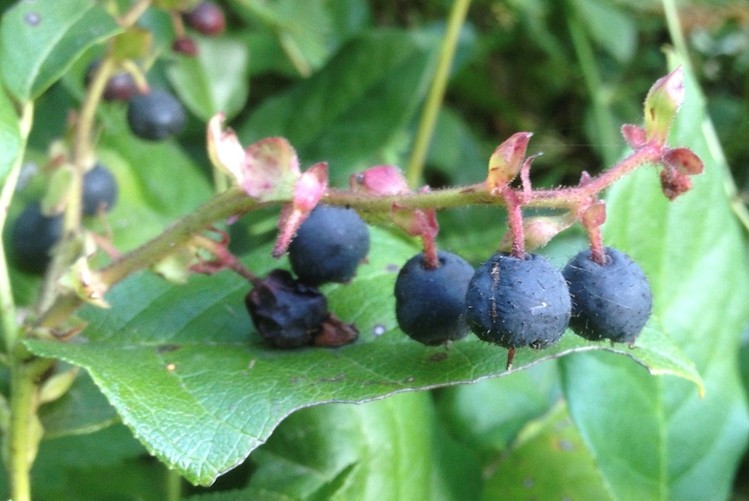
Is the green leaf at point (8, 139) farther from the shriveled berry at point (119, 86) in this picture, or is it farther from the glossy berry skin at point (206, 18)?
the glossy berry skin at point (206, 18)

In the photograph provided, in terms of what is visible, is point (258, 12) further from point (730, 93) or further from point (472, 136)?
point (730, 93)

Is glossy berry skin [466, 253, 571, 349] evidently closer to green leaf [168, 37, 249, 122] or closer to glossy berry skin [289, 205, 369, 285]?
glossy berry skin [289, 205, 369, 285]

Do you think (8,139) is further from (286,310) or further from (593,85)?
(593,85)

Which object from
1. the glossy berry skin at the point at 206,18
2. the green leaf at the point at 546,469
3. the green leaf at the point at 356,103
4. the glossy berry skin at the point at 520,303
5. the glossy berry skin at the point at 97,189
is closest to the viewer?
the glossy berry skin at the point at 520,303

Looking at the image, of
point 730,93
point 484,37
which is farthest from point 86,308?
point 730,93

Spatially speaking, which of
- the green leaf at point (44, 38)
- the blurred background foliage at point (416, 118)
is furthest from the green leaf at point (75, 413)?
the green leaf at point (44, 38)

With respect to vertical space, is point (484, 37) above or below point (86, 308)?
below
